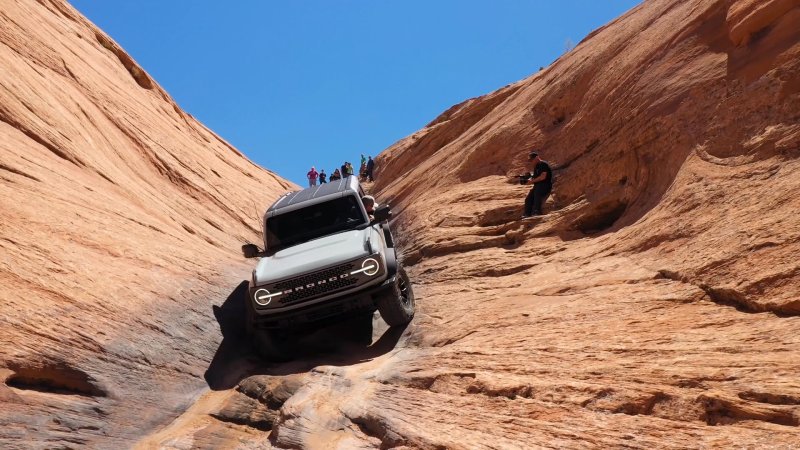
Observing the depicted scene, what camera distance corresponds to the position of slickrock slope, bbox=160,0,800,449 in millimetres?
4609

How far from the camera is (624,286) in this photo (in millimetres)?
6840

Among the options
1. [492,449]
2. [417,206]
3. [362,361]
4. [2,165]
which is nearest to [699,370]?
[492,449]

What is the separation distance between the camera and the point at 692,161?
27.2 ft

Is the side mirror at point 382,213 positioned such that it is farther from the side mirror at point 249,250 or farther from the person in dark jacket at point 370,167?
the person in dark jacket at point 370,167

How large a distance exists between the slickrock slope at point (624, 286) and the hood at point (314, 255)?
1099 mm

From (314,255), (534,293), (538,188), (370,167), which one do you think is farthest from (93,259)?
(370,167)

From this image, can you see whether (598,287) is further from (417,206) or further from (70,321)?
(417,206)

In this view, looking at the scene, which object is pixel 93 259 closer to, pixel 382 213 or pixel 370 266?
pixel 370 266

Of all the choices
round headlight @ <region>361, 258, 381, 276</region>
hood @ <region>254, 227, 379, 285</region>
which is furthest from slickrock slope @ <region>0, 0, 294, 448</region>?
round headlight @ <region>361, 258, 381, 276</region>

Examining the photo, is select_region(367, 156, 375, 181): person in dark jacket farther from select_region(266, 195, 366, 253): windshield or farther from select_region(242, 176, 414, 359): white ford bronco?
select_region(242, 176, 414, 359): white ford bronco

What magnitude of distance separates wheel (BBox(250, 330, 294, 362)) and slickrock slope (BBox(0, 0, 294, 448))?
624 millimetres

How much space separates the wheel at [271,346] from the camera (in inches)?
309

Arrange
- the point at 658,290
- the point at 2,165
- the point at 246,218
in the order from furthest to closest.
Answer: the point at 246,218, the point at 2,165, the point at 658,290

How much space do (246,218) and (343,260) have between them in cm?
933
